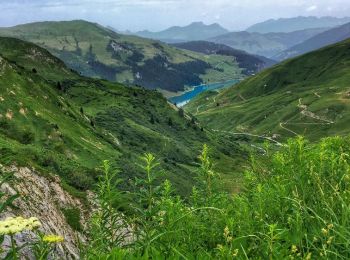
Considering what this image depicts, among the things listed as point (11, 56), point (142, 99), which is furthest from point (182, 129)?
point (11, 56)

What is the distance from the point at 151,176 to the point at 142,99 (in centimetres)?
19152

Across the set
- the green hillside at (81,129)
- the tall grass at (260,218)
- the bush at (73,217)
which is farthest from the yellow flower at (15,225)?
the bush at (73,217)

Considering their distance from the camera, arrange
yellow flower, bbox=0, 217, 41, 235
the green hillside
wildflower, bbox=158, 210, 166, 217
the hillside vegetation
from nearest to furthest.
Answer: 1. yellow flower, bbox=0, 217, 41, 235
2. the hillside vegetation
3. wildflower, bbox=158, 210, 166, 217
4. the green hillside

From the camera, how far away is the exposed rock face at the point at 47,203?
27.8 m

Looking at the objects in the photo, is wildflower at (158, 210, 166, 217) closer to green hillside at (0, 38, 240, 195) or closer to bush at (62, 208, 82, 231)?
green hillside at (0, 38, 240, 195)

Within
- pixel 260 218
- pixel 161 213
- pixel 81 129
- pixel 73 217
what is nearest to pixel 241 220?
pixel 260 218

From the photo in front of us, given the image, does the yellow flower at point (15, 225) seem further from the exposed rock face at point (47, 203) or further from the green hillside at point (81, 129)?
the exposed rock face at point (47, 203)

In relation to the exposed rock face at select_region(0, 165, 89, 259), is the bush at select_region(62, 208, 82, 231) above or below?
below

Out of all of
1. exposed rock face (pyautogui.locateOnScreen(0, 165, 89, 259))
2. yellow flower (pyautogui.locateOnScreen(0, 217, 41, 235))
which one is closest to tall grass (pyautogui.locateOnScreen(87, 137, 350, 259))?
yellow flower (pyautogui.locateOnScreen(0, 217, 41, 235))

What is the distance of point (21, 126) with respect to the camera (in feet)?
223

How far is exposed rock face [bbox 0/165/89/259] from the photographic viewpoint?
27766 millimetres

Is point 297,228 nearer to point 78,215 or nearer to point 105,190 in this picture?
point 105,190

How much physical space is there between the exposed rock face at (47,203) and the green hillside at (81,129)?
173 cm

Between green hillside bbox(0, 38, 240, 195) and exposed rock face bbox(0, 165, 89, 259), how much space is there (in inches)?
68.0
